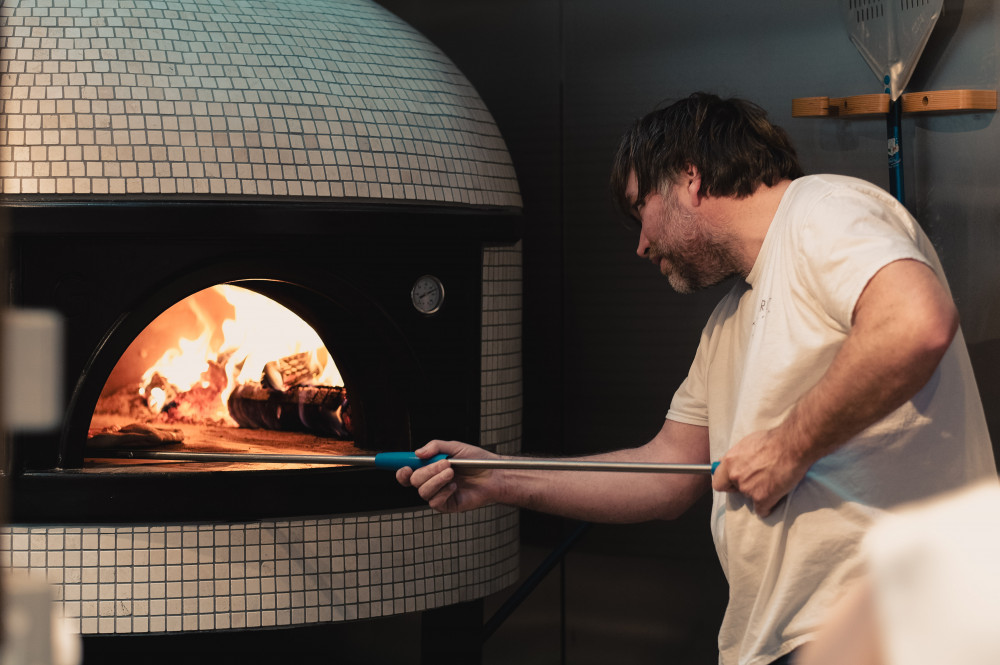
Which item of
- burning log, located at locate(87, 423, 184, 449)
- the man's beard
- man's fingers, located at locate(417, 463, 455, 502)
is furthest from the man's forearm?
burning log, located at locate(87, 423, 184, 449)

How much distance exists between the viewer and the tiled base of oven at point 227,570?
1656 millimetres

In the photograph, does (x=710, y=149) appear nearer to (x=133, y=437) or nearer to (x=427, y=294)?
(x=427, y=294)

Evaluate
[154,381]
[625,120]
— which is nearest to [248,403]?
[154,381]

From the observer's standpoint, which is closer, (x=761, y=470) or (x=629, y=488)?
(x=761, y=470)

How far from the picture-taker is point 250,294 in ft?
6.50

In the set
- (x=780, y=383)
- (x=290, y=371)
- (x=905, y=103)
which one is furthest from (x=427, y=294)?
(x=905, y=103)

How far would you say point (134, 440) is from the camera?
1.83 metres

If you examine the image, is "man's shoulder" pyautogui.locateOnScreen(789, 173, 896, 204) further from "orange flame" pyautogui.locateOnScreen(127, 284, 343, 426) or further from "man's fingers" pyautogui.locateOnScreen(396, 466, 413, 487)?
"orange flame" pyautogui.locateOnScreen(127, 284, 343, 426)

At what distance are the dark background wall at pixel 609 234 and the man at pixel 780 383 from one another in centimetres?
63

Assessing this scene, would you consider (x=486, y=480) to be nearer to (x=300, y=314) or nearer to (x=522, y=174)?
(x=300, y=314)

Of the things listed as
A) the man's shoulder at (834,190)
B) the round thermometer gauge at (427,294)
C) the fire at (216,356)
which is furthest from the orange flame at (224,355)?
the man's shoulder at (834,190)

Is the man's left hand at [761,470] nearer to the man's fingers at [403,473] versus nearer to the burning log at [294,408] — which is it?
the man's fingers at [403,473]

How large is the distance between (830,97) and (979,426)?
93cm

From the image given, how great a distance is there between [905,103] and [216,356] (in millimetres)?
A: 1311
